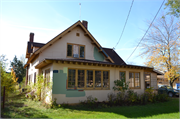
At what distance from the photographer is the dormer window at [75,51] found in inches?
553

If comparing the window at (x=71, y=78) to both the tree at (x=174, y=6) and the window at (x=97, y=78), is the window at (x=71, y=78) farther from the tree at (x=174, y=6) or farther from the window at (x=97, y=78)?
the tree at (x=174, y=6)

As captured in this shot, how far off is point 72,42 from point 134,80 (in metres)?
6.82

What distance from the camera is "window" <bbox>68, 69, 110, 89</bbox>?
1087 cm

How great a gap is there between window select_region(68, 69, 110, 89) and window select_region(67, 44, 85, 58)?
3064 millimetres

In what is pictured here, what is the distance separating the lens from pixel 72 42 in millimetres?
14359

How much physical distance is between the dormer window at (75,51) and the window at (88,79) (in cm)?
306

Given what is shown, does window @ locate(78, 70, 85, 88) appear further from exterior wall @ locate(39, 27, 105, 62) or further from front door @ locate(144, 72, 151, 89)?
front door @ locate(144, 72, 151, 89)

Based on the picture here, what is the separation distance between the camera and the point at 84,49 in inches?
585

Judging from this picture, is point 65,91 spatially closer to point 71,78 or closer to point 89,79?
point 71,78

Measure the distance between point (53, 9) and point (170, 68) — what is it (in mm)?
17479

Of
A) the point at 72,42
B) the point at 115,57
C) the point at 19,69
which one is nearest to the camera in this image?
the point at 72,42

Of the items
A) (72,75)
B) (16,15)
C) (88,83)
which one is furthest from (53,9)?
(88,83)

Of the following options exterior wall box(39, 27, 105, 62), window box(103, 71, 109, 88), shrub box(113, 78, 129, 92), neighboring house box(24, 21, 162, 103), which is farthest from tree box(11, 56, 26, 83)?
shrub box(113, 78, 129, 92)

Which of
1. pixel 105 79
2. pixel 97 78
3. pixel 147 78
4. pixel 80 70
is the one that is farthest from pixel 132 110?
pixel 147 78
